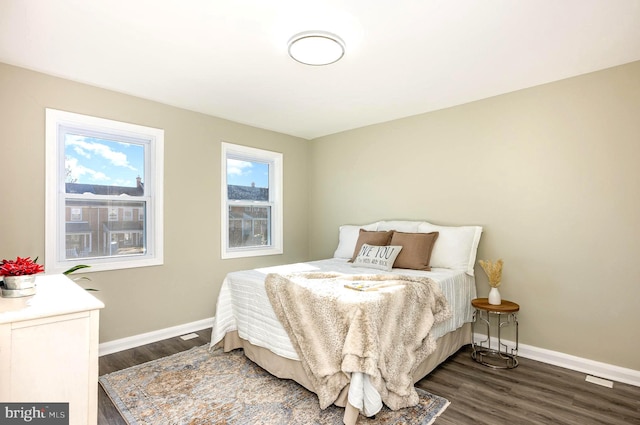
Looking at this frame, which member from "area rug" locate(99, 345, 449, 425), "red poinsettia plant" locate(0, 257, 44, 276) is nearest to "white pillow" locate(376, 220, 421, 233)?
"area rug" locate(99, 345, 449, 425)

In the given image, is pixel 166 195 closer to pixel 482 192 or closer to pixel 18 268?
pixel 18 268

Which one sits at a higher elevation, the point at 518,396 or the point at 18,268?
the point at 18,268

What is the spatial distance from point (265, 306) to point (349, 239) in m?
1.77

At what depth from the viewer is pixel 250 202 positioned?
14.5 feet

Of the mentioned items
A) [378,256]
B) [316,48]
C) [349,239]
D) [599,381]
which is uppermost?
[316,48]

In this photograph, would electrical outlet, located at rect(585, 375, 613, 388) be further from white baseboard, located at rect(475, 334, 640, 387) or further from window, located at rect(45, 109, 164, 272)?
window, located at rect(45, 109, 164, 272)

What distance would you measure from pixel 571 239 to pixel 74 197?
14.4 feet

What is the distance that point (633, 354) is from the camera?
254 centimetres

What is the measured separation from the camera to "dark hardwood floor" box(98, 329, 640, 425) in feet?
6.80

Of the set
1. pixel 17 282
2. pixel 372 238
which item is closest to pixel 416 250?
pixel 372 238

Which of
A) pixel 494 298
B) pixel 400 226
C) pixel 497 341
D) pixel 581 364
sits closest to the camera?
pixel 581 364

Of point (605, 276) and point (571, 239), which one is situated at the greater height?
point (571, 239)

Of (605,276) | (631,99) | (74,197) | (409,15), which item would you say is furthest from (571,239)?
(74,197)

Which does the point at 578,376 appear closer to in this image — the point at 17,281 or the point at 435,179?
the point at 435,179
